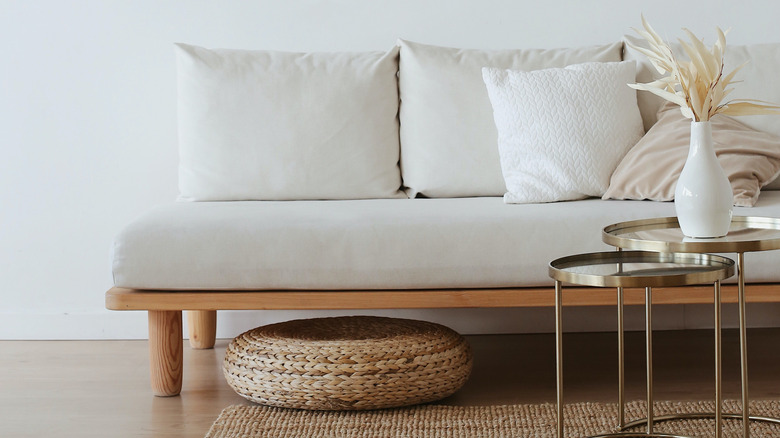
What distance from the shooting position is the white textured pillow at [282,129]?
2.80 m

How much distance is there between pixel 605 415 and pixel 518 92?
1.01 m

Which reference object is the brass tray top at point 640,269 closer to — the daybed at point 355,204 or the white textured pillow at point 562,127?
the daybed at point 355,204

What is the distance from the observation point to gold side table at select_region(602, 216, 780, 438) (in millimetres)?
1642

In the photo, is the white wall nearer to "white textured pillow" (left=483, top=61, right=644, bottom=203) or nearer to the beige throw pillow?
"white textured pillow" (left=483, top=61, right=644, bottom=203)

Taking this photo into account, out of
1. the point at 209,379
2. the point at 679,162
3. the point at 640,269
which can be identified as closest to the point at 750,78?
the point at 679,162

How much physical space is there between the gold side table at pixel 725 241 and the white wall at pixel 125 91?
4.18 ft

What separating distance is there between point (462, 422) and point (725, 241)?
780 mm

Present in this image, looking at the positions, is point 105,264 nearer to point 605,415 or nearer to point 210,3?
point 210,3

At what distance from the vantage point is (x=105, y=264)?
3188mm

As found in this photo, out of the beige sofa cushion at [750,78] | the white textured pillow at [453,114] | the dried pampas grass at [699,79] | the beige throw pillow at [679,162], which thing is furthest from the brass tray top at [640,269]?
the beige sofa cushion at [750,78]

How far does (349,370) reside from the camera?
7.07 feet

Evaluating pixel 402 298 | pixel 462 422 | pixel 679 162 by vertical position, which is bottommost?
pixel 462 422

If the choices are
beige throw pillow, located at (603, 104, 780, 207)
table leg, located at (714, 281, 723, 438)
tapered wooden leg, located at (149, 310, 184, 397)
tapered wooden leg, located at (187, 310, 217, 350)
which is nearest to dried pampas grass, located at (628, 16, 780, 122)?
table leg, located at (714, 281, 723, 438)

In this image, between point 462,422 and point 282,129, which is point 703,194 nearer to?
point 462,422
